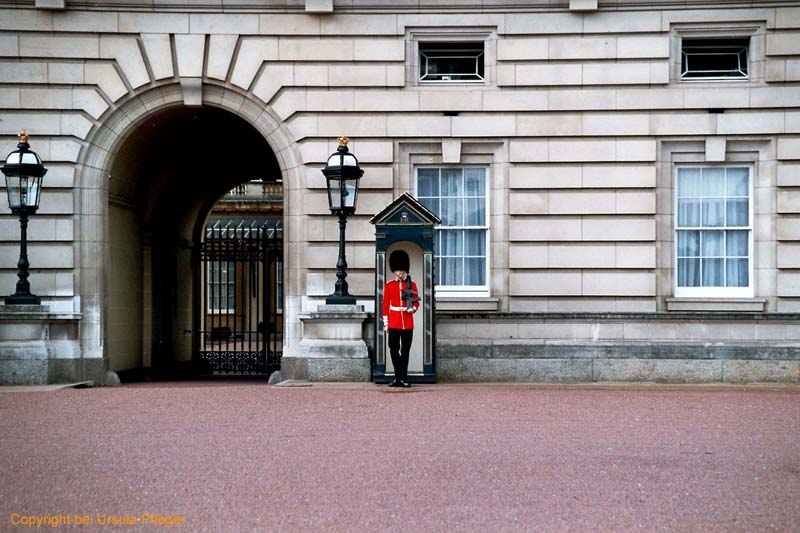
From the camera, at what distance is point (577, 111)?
17188mm

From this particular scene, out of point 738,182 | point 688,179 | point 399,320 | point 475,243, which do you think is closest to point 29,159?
point 399,320

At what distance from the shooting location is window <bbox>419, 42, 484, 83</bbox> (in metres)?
17.6

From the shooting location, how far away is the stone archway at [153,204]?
17.3 meters

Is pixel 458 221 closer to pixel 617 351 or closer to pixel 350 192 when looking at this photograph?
pixel 350 192

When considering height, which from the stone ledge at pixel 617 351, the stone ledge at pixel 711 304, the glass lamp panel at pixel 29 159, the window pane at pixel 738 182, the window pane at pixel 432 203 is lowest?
the stone ledge at pixel 617 351

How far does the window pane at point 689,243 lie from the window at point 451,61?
3.73 meters

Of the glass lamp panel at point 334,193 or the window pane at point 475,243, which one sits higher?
the glass lamp panel at point 334,193

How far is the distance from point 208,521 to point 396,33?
10766 millimetres

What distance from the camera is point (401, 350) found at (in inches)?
616

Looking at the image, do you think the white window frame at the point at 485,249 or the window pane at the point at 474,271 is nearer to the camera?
the white window frame at the point at 485,249

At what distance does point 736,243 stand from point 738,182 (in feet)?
2.91

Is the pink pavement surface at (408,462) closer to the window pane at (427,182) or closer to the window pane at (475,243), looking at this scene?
the window pane at (475,243)

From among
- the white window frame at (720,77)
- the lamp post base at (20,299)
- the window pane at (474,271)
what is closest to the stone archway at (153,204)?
the lamp post base at (20,299)

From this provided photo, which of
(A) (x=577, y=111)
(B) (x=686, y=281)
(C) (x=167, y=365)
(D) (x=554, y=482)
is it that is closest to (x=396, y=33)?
(A) (x=577, y=111)
